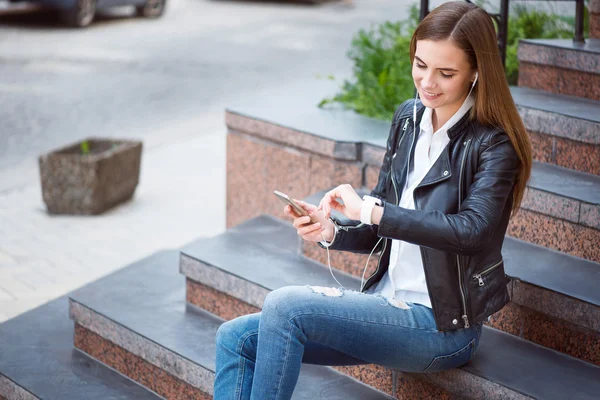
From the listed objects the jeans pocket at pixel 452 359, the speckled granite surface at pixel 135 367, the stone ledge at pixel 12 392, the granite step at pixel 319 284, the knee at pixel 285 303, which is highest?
the knee at pixel 285 303

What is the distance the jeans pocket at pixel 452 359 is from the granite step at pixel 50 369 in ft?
4.35

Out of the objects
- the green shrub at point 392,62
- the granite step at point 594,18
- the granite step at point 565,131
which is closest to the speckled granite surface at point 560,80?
the granite step at point 565,131

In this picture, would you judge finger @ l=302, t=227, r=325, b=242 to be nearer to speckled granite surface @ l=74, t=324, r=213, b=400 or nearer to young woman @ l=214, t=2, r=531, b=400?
young woman @ l=214, t=2, r=531, b=400

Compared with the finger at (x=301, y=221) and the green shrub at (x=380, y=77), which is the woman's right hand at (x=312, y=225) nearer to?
the finger at (x=301, y=221)

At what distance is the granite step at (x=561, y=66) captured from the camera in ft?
13.3

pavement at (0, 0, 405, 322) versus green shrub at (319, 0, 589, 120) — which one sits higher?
green shrub at (319, 0, 589, 120)

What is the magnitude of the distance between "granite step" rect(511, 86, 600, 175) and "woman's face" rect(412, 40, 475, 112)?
1147 mm

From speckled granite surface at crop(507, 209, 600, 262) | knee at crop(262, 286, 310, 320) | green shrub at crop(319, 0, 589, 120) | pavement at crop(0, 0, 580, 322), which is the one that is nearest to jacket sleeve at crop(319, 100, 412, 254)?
knee at crop(262, 286, 310, 320)

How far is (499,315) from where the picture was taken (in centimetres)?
321

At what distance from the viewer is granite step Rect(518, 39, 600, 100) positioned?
4.06 m

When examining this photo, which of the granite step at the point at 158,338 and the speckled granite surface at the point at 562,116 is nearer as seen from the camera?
the granite step at the point at 158,338

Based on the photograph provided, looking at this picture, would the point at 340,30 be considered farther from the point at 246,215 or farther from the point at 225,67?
the point at 246,215

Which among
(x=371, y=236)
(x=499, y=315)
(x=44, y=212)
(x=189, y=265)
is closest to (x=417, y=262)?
(x=371, y=236)

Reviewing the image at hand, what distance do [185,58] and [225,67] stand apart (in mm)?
733
